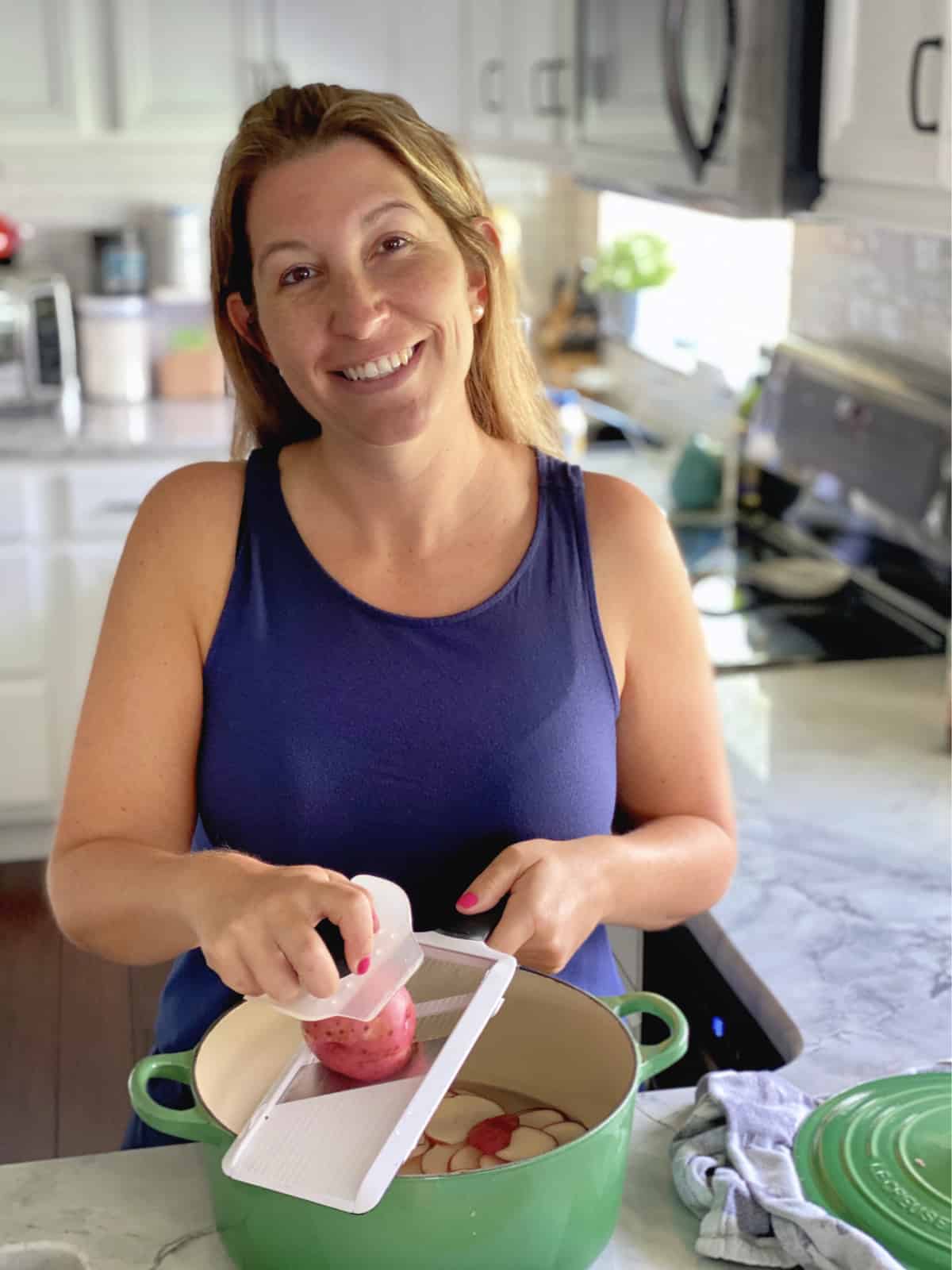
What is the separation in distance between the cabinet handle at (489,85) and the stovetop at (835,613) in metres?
1.13

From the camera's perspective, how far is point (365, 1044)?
885 mm

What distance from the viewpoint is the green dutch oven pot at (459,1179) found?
0.80 metres

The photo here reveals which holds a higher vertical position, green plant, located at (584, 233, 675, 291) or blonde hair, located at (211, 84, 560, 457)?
blonde hair, located at (211, 84, 560, 457)

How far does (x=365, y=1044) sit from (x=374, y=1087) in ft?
0.14

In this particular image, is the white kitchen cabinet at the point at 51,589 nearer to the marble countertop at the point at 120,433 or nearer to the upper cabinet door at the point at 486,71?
the marble countertop at the point at 120,433

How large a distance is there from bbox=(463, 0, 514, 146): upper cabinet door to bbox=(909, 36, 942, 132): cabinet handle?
5.73 ft

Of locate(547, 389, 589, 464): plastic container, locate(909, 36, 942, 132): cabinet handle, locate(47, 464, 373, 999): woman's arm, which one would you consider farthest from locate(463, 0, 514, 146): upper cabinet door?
locate(47, 464, 373, 999): woman's arm

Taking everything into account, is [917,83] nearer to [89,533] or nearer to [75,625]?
[89,533]

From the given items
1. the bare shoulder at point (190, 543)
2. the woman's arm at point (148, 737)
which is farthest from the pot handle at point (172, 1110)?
the bare shoulder at point (190, 543)

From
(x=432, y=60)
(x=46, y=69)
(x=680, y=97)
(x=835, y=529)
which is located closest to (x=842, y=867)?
(x=680, y=97)

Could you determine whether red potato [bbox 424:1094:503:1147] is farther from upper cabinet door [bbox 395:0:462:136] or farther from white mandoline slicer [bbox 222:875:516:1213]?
upper cabinet door [bbox 395:0:462:136]

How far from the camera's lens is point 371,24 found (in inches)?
136

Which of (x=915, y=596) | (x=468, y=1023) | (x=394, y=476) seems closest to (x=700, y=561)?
(x=915, y=596)

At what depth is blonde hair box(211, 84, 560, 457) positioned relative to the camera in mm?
1198
